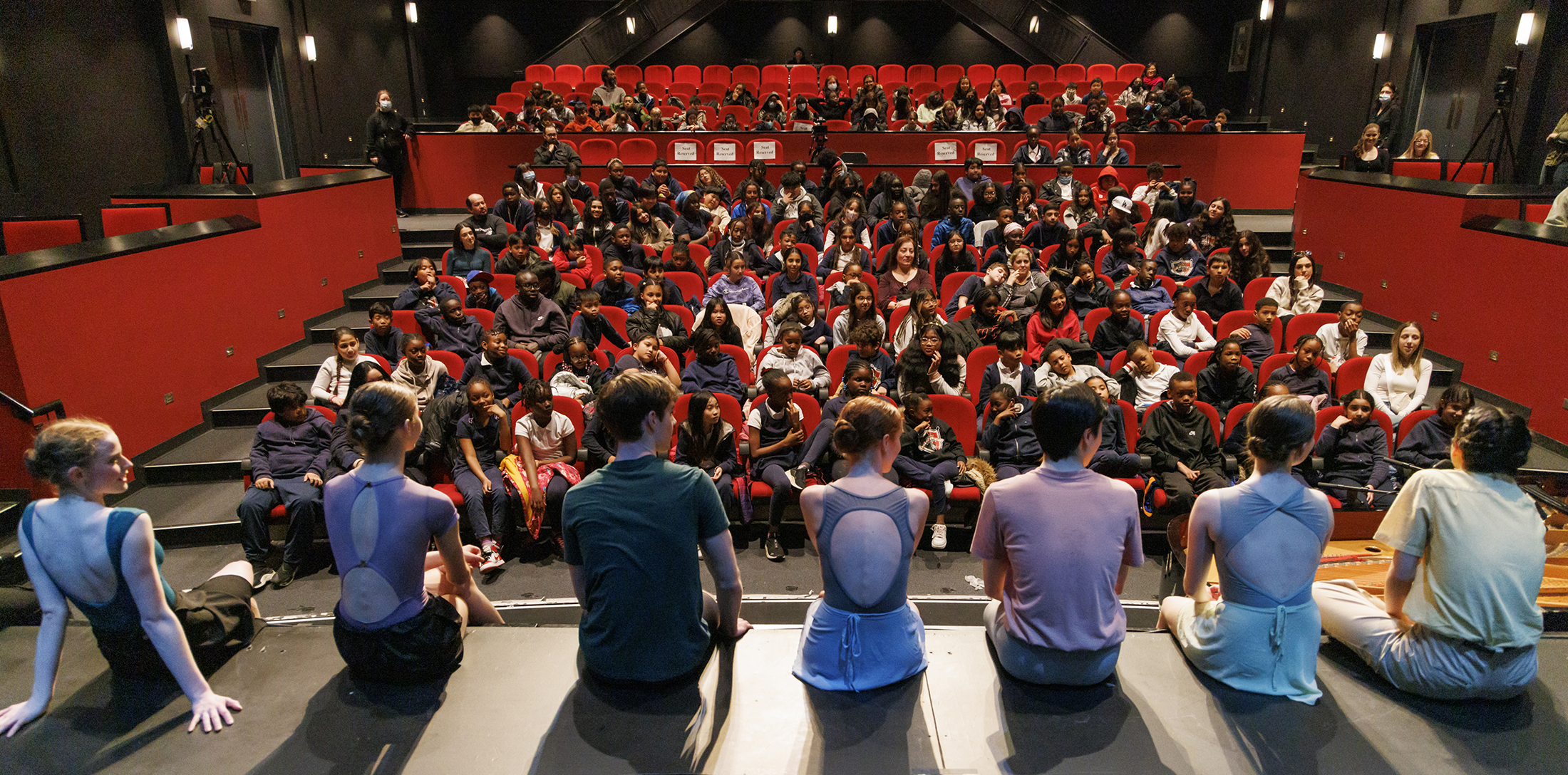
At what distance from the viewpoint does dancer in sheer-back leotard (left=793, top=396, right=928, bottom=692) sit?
201 cm

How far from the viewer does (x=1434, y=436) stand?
4332 millimetres

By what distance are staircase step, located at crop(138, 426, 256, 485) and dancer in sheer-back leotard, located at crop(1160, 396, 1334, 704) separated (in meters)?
5.12

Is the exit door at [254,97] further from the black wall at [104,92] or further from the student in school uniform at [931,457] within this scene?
the student in school uniform at [931,457]

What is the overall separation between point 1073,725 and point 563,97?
1196 centimetres

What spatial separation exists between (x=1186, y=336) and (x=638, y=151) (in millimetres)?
6131

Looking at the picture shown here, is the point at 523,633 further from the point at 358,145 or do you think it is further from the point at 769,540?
the point at 358,145

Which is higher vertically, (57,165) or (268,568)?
(57,165)

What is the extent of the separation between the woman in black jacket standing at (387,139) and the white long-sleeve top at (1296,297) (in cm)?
854

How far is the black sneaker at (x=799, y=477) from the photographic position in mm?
4180

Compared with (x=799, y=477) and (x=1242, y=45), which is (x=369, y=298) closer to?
(x=799, y=477)

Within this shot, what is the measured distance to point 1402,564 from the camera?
2.15 m

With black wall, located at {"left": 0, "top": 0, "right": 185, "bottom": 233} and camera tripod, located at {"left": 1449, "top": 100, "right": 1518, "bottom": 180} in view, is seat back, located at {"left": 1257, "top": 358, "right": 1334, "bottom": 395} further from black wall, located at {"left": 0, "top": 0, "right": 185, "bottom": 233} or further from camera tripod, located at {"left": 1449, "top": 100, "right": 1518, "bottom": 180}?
black wall, located at {"left": 0, "top": 0, "right": 185, "bottom": 233}

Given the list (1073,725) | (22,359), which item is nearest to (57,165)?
(22,359)

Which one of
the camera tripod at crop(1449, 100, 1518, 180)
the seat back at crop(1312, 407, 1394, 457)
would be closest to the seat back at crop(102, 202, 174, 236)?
the seat back at crop(1312, 407, 1394, 457)
